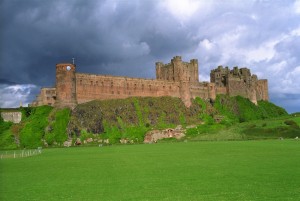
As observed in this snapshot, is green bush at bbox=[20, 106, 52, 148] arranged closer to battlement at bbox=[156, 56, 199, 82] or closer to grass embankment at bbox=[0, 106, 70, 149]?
grass embankment at bbox=[0, 106, 70, 149]

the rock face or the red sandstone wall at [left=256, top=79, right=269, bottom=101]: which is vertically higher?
the red sandstone wall at [left=256, top=79, right=269, bottom=101]

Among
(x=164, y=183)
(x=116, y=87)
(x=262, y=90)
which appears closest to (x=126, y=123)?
(x=116, y=87)

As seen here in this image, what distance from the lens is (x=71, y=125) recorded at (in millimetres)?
89125

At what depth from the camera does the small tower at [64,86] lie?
9306cm

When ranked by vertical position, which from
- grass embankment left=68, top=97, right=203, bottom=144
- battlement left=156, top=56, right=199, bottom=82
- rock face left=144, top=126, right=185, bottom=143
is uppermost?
battlement left=156, top=56, right=199, bottom=82

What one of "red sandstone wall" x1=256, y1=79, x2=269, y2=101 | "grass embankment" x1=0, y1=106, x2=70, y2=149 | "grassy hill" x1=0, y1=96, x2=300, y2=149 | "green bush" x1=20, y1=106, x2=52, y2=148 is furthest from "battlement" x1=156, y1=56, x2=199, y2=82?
"green bush" x1=20, y1=106, x2=52, y2=148

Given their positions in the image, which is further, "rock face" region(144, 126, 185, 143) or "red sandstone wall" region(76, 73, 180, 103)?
"red sandstone wall" region(76, 73, 180, 103)

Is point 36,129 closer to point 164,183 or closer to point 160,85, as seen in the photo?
point 160,85

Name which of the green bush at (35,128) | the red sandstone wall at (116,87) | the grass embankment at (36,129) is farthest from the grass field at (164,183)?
the red sandstone wall at (116,87)

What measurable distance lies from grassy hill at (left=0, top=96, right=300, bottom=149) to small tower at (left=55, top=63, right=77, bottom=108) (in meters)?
1.94

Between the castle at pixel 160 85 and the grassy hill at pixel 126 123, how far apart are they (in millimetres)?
2303

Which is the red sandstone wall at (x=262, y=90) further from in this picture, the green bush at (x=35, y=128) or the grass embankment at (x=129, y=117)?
the green bush at (x=35, y=128)

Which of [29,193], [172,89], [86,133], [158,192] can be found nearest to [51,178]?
[29,193]

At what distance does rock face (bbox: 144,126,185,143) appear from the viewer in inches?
3639
